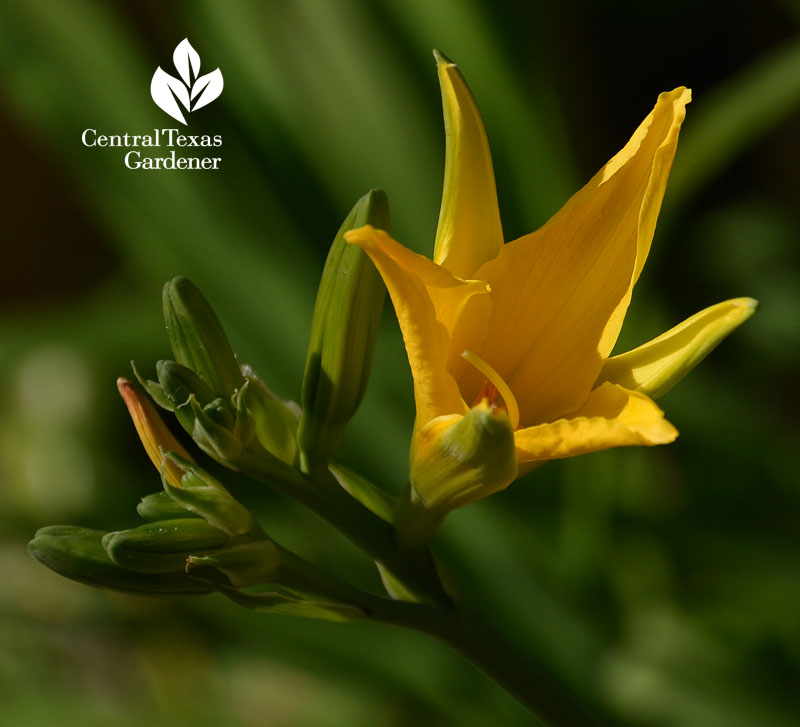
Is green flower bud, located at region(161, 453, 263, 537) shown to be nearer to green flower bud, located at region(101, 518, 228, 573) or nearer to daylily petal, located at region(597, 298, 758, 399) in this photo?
green flower bud, located at region(101, 518, 228, 573)

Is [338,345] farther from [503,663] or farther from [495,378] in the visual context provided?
[503,663]

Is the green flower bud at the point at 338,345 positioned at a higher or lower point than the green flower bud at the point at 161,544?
higher

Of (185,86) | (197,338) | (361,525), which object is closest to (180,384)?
(197,338)

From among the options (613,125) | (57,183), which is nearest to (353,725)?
(613,125)

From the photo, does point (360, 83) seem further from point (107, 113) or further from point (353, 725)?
point (353, 725)

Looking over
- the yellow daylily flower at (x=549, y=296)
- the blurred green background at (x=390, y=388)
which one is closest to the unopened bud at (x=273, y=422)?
the yellow daylily flower at (x=549, y=296)

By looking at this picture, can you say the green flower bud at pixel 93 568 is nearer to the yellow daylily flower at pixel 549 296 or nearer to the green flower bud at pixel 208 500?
the green flower bud at pixel 208 500
